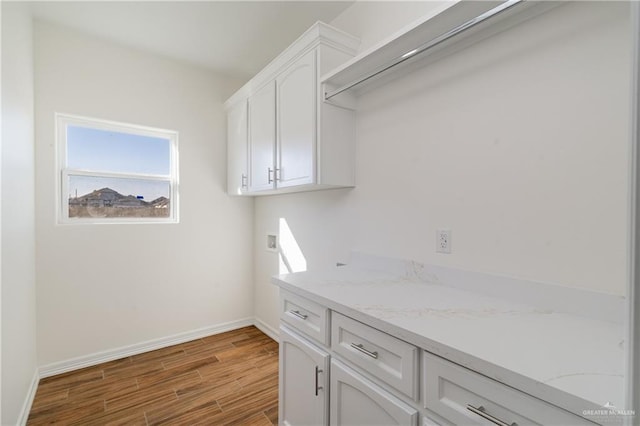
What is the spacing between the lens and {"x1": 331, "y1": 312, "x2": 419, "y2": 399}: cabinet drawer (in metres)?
0.92

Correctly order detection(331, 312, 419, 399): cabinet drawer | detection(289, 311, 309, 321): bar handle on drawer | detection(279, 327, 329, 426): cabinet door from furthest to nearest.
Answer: detection(289, 311, 309, 321): bar handle on drawer, detection(279, 327, 329, 426): cabinet door, detection(331, 312, 419, 399): cabinet drawer

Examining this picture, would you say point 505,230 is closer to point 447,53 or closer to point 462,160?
point 462,160

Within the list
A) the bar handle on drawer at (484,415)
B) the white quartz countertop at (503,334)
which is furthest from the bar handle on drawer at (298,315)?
the bar handle on drawer at (484,415)

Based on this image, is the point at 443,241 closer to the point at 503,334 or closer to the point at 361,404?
the point at 503,334

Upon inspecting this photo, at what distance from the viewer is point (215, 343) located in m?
2.85

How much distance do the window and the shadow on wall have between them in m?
1.07

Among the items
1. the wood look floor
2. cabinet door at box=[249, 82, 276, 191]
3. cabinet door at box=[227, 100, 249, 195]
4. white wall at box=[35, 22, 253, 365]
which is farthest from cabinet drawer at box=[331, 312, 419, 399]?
white wall at box=[35, 22, 253, 365]

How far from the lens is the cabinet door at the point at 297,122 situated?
71.9 inches

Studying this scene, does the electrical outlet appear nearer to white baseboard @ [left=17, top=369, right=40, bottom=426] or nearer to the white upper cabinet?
the white upper cabinet

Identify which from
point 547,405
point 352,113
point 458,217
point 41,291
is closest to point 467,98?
point 458,217

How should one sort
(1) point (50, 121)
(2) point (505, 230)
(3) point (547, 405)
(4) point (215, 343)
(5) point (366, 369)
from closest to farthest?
1. (3) point (547, 405)
2. (5) point (366, 369)
3. (2) point (505, 230)
4. (1) point (50, 121)
5. (4) point (215, 343)

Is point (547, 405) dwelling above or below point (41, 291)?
above

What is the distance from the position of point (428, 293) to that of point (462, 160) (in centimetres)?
64

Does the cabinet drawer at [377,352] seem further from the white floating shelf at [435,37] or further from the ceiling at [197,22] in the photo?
the ceiling at [197,22]
